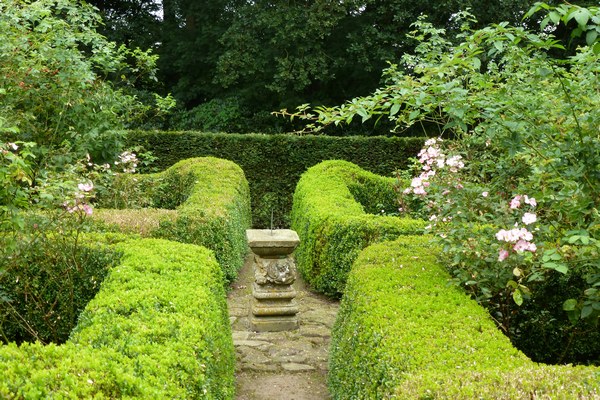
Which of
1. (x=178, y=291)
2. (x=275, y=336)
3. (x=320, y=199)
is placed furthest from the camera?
(x=320, y=199)

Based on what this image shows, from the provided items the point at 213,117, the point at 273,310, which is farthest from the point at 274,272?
the point at 213,117

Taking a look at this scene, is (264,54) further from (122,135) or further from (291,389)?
(291,389)

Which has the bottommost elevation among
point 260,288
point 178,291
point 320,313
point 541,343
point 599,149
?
point 320,313

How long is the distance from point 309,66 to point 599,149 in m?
15.0

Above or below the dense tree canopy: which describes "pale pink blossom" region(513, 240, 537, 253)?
below

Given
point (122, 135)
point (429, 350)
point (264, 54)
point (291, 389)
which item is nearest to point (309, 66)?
point (264, 54)

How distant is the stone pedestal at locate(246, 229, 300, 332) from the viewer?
6.13 m

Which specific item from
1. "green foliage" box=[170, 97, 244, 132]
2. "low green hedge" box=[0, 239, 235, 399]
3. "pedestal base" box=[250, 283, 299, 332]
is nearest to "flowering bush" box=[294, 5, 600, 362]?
"low green hedge" box=[0, 239, 235, 399]

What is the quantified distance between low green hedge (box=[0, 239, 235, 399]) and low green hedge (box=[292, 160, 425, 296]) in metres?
2.51

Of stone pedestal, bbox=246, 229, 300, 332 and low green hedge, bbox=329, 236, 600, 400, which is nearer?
low green hedge, bbox=329, 236, 600, 400

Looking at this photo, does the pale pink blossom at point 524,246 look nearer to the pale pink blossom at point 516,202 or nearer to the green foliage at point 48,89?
the pale pink blossom at point 516,202

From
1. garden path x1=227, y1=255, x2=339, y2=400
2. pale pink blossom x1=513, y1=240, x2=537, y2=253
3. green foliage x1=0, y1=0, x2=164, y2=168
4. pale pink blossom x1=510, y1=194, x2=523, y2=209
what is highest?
green foliage x1=0, y1=0, x2=164, y2=168

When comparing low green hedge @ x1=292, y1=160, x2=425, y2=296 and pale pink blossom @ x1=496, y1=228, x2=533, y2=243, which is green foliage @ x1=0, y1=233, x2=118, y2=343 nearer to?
pale pink blossom @ x1=496, y1=228, x2=533, y2=243

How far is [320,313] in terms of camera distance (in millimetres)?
6758
